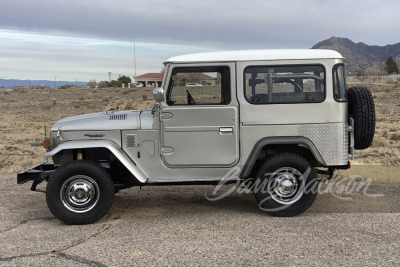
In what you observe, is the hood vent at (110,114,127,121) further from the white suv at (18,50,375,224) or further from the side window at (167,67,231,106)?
the side window at (167,67,231,106)

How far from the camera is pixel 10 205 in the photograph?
24.0 feet

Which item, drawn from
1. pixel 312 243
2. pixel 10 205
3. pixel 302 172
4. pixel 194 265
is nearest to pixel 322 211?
pixel 302 172

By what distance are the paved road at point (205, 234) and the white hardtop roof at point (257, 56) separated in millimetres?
2313

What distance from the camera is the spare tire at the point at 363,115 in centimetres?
616

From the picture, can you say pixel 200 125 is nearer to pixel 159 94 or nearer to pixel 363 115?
pixel 159 94

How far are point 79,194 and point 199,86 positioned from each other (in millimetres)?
2311

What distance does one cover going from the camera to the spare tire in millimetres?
6164

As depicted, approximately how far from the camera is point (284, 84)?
6266 mm

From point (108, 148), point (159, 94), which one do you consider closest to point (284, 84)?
point (159, 94)

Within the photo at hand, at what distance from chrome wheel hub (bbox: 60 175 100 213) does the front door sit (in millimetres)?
1126

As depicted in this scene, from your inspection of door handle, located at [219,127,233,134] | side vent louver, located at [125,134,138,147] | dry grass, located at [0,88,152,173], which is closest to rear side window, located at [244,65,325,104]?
door handle, located at [219,127,233,134]

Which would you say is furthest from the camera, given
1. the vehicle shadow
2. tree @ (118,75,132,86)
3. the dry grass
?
tree @ (118,75,132,86)

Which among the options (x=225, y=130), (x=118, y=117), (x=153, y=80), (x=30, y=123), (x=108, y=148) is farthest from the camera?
(x=30, y=123)

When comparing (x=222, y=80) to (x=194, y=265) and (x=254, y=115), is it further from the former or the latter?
(x=194, y=265)
